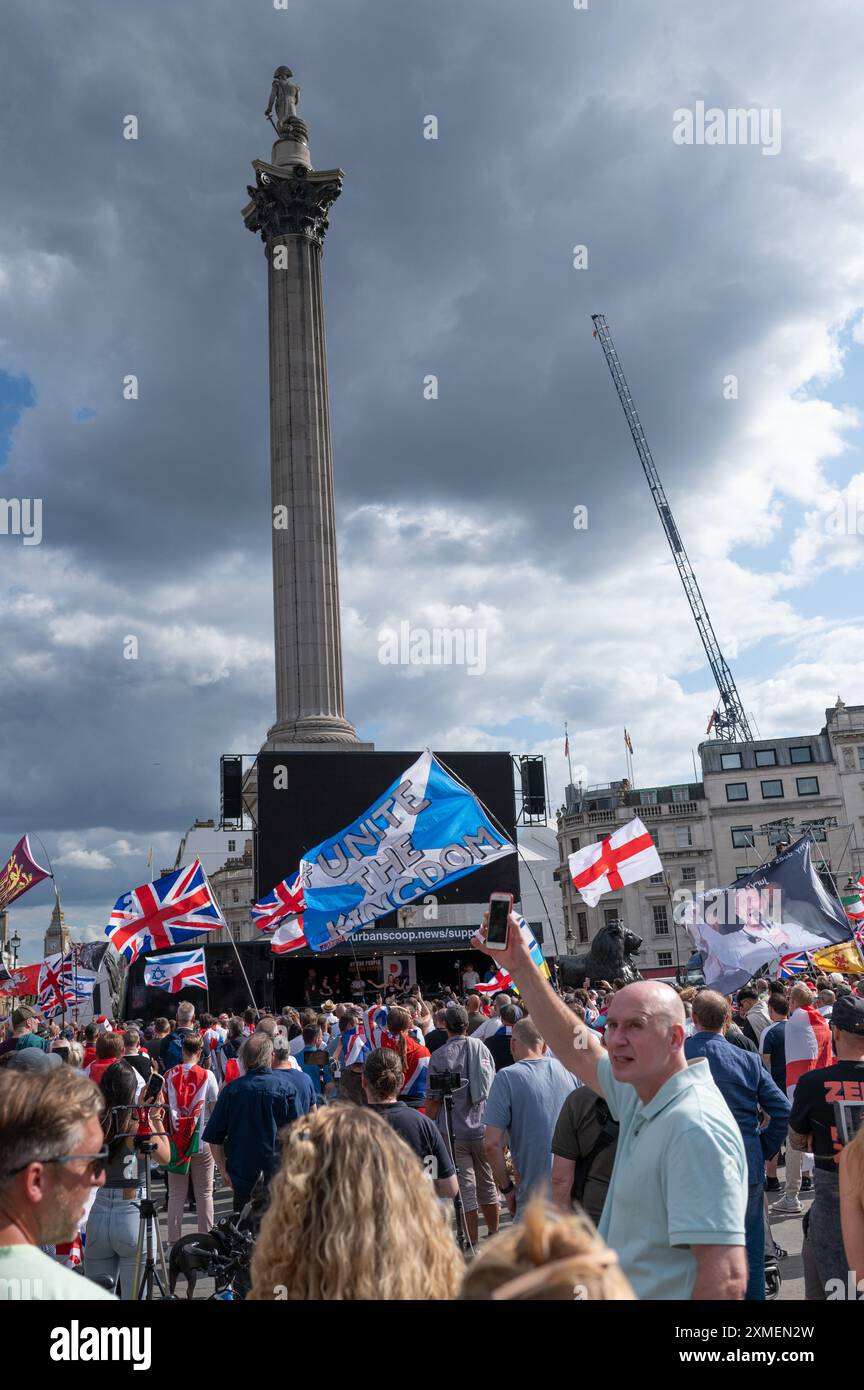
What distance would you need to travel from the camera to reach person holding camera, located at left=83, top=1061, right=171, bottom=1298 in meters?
6.80

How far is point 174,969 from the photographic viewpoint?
19.4 meters

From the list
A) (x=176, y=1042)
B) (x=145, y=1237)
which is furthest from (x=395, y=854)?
(x=145, y=1237)

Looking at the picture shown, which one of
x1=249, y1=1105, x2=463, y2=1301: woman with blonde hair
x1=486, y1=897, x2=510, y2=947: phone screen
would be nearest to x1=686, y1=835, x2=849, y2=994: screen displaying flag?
x1=486, y1=897, x2=510, y2=947: phone screen

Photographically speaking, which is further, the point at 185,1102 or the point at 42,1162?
the point at 185,1102

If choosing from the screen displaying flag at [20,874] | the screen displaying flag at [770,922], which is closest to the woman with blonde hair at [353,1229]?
the screen displaying flag at [770,922]

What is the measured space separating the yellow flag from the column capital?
44.5 metres

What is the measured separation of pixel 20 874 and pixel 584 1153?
23.9 m

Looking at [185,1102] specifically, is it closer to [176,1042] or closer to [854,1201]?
[176,1042]

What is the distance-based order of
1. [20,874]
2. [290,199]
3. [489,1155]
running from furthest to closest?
[290,199] < [20,874] < [489,1155]

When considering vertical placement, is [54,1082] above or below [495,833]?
below
